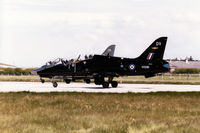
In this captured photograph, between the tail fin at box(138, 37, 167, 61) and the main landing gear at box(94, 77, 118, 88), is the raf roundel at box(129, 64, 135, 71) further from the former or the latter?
the main landing gear at box(94, 77, 118, 88)

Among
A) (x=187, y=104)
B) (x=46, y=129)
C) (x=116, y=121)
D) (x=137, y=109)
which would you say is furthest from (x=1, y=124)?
(x=187, y=104)

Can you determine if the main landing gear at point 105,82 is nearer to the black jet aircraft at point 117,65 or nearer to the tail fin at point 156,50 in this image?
the black jet aircraft at point 117,65

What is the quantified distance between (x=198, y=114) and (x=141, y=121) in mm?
3279

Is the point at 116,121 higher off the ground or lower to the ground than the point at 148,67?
lower

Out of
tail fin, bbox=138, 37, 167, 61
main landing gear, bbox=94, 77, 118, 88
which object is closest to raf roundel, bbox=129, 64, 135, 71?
tail fin, bbox=138, 37, 167, 61

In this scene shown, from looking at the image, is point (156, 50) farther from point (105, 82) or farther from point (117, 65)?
point (105, 82)

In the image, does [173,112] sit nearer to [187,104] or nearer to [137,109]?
[137,109]

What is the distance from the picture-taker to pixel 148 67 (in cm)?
3144

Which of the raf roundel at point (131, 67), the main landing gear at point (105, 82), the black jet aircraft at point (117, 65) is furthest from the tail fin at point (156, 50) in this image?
the main landing gear at point (105, 82)

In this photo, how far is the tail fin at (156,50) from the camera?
3225 cm

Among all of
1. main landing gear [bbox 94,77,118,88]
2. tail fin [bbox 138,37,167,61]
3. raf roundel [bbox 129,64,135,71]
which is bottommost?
main landing gear [bbox 94,77,118,88]

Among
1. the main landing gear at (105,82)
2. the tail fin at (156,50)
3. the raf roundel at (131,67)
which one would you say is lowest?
the main landing gear at (105,82)

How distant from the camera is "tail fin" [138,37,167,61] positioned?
3225 centimetres

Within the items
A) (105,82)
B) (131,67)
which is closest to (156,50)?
(131,67)
